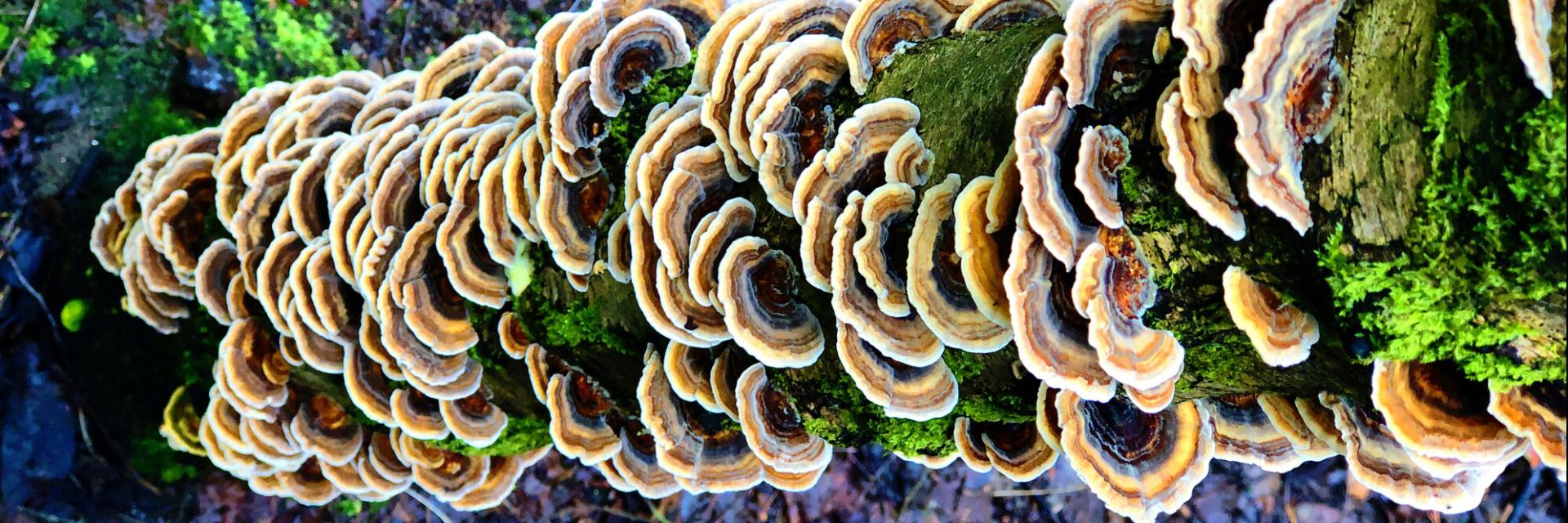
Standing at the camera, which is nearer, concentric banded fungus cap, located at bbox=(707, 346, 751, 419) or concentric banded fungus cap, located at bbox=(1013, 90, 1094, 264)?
concentric banded fungus cap, located at bbox=(1013, 90, 1094, 264)

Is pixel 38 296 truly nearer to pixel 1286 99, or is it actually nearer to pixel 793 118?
pixel 793 118

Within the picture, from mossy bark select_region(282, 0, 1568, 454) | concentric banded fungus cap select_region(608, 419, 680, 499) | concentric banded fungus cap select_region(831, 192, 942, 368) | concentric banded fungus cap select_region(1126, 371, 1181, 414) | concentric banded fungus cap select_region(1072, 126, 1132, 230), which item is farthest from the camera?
concentric banded fungus cap select_region(608, 419, 680, 499)

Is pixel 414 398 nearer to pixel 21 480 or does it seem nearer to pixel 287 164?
pixel 287 164

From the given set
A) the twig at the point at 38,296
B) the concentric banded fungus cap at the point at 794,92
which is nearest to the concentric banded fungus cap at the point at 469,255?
the concentric banded fungus cap at the point at 794,92

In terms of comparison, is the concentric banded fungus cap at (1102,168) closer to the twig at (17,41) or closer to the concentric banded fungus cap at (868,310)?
the concentric banded fungus cap at (868,310)

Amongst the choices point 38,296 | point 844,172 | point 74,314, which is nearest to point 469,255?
point 844,172

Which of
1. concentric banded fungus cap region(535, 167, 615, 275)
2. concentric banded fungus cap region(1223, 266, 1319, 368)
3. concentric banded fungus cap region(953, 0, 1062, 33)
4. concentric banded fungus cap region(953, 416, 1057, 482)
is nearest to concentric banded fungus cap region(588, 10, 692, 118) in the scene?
concentric banded fungus cap region(535, 167, 615, 275)

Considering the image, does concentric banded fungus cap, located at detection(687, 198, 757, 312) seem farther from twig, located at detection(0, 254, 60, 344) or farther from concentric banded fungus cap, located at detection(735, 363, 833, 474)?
twig, located at detection(0, 254, 60, 344)
